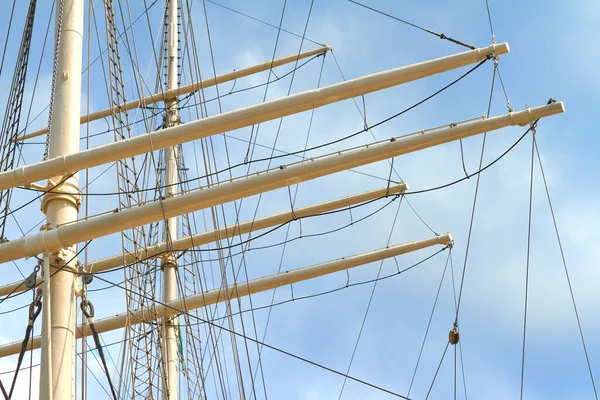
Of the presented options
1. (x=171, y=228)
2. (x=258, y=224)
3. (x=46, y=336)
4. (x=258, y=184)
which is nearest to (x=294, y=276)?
(x=258, y=224)

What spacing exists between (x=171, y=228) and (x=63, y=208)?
9.07 m

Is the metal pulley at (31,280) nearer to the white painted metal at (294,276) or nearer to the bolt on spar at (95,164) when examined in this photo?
the bolt on spar at (95,164)

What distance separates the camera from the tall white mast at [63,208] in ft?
41.7

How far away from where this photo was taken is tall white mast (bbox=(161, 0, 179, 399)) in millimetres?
20359

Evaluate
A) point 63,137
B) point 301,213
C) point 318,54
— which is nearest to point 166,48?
point 318,54

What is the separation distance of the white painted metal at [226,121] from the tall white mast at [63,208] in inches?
23.9

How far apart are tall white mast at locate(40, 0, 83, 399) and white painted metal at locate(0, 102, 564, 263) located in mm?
372

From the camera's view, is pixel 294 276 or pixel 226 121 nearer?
pixel 226 121

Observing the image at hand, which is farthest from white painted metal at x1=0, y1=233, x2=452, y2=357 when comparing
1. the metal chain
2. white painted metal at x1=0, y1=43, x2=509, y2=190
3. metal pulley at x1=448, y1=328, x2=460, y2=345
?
white painted metal at x1=0, y1=43, x2=509, y2=190

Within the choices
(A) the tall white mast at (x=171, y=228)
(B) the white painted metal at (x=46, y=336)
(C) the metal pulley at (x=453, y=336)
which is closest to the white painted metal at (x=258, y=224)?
(A) the tall white mast at (x=171, y=228)

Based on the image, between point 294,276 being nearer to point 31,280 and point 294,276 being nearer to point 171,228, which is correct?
point 171,228

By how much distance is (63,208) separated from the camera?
45.3ft

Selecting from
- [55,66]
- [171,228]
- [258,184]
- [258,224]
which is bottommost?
[258,184]

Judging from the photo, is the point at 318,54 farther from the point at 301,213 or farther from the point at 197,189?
the point at 197,189
